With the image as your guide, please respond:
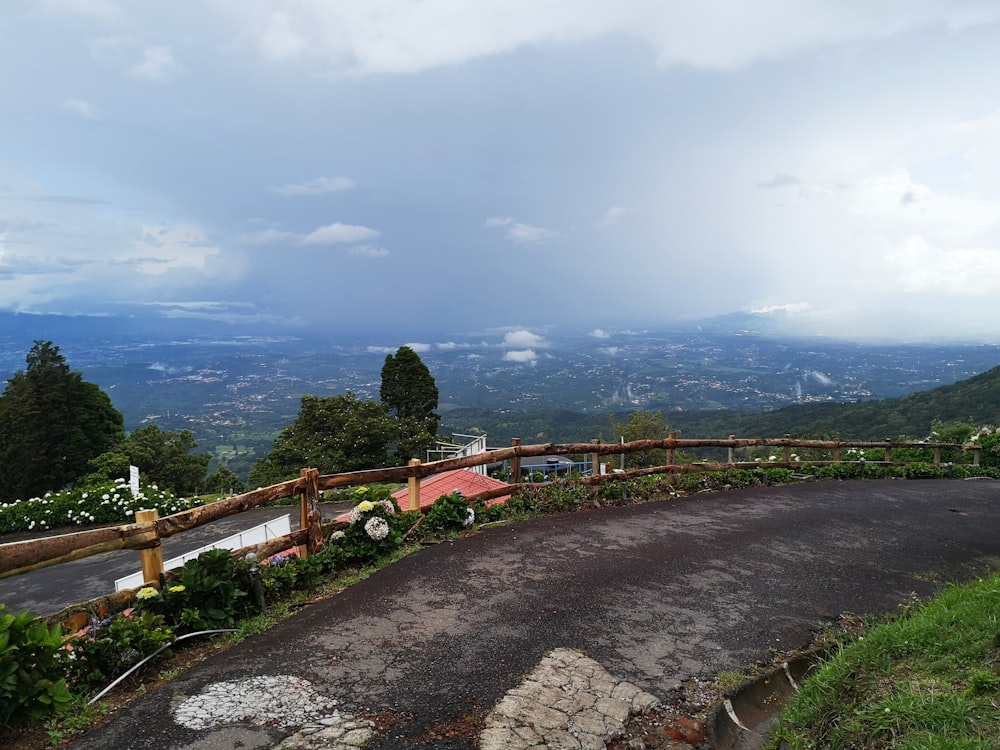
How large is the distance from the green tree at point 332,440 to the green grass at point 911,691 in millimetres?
28116

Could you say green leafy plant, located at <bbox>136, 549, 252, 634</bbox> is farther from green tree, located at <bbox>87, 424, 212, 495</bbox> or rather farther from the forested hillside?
green tree, located at <bbox>87, 424, 212, 495</bbox>

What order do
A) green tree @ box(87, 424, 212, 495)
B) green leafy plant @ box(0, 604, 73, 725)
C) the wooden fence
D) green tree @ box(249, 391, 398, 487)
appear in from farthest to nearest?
green tree @ box(87, 424, 212, 495)
green tree @ box(249, 391, 398, 487)
the wooden fence
green leafy plant @ box(0, 604, 73, 725)

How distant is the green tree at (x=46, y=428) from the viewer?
31.3 metres

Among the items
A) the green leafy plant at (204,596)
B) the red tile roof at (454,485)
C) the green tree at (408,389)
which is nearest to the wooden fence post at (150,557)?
the green leafy plant at (204,596)

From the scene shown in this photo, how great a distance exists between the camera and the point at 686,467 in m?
10.3

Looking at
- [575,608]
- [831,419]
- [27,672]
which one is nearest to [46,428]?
[27,672]

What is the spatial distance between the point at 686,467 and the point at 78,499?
16.2 meters

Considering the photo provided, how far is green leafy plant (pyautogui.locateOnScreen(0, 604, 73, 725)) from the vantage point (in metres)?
3.01

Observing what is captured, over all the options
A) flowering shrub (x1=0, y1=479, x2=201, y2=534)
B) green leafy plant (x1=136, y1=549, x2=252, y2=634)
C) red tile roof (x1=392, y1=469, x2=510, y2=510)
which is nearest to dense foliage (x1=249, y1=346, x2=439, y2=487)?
flowering shrub (x1=0, y1=479, x2=201, y2=534)

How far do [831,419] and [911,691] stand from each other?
65.2m

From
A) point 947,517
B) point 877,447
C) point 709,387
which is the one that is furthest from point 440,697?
point 709,387

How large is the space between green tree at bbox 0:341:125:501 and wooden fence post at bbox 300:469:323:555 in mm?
33756

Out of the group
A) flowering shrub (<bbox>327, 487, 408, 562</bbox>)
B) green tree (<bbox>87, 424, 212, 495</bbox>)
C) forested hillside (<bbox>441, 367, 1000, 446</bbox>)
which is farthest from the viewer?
forested hillside (<bbox>441, 367, 1000, 446</bbox>)

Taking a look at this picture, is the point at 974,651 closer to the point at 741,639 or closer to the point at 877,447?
the point at 741,639
